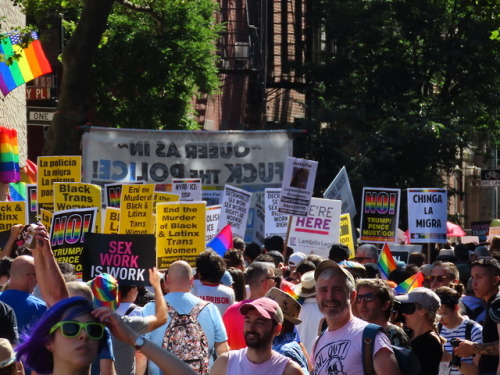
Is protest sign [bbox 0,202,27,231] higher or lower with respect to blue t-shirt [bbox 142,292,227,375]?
higher

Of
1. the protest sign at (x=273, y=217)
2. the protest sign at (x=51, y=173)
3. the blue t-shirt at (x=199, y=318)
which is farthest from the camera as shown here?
the protest sign at (x=273, y=217)

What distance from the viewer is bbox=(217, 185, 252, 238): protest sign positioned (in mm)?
16297

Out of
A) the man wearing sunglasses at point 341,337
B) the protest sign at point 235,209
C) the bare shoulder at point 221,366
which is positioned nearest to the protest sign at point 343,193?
the protest sign at point 235,209

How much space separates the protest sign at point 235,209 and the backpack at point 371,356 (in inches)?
406

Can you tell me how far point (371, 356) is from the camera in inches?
228

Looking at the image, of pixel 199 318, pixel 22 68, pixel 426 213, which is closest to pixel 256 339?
pixel 199 318

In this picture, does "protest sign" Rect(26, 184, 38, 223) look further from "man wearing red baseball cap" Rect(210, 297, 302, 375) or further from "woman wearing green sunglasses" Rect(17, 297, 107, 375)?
"woman wearing green sunglasses" Rect(17, 297, 107, 375)

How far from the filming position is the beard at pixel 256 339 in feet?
18.9

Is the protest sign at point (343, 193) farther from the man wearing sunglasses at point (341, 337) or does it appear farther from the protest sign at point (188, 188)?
the man wearing sunglasses at point (341, 337)

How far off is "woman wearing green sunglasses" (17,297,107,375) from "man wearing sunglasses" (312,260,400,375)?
175cm

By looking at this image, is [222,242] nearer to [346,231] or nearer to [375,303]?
[346,231]

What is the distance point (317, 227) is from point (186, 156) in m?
2.73

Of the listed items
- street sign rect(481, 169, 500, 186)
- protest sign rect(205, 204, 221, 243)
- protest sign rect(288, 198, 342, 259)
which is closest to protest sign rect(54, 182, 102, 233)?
protest sign rect(205, 204, 221, 243)

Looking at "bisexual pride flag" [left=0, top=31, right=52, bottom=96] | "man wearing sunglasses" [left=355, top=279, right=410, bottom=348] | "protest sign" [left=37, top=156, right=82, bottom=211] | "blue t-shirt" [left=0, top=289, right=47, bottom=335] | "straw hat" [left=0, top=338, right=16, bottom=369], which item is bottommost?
"blue t-shirt" [left=0, top=289, right=47, bottom=335]
